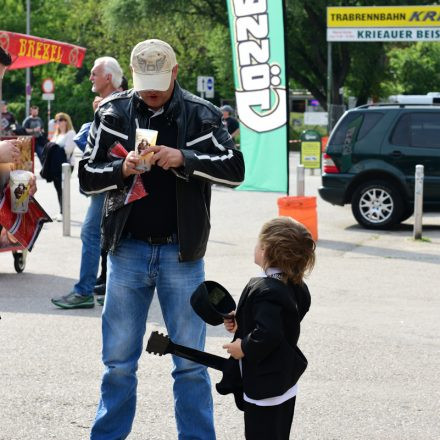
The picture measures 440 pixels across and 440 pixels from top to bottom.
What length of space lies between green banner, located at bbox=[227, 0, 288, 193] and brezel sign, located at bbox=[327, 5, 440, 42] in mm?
19695

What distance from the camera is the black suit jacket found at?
393cm

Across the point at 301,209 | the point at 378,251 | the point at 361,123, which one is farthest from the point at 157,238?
the point at 361,123

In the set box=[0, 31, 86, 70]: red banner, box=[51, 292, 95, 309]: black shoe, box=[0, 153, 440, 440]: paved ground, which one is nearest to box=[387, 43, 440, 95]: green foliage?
box=[0, 31, 86, 70]: red banner

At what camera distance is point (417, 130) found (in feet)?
49.8

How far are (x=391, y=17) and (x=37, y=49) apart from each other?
2095 cm

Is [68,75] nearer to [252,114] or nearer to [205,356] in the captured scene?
[252,114]

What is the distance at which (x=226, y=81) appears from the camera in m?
60.5

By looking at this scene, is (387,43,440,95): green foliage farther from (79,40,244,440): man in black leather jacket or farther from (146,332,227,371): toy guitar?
(146,332,227,371): toy guitar

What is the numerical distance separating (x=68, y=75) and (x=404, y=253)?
5205cm

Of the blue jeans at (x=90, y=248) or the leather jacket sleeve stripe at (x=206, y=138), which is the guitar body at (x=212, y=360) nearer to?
the leather jacket sleeve stripe at (x=206, y=138)

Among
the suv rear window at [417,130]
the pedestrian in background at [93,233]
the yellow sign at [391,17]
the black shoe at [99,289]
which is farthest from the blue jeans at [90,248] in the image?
the yellow sign at [391,17]

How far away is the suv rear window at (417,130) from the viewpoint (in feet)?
49.5

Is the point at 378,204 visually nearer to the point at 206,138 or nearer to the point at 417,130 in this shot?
the point at 417,130

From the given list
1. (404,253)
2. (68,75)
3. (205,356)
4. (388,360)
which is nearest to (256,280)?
(205,356)
